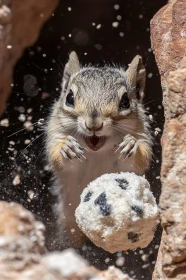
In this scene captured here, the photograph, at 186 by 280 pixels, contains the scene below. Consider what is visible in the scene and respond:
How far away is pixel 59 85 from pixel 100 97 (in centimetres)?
209

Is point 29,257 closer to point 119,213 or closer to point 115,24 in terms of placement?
point 119,213

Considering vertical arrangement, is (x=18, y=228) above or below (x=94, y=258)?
above

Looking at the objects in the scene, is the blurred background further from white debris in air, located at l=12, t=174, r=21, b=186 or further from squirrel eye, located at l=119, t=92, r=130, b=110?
squirrel eye, located at l=119, t=92, r=130, b=110

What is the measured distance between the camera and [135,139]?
5.10 m

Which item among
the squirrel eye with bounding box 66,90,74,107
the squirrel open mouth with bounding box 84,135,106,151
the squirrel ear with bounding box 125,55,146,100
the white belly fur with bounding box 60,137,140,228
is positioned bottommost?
the white belly fur with bounding box 60,137,140,228

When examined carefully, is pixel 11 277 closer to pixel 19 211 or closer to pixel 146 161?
→ pixel 19 211

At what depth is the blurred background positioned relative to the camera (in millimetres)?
5652

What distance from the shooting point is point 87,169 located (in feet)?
17.6

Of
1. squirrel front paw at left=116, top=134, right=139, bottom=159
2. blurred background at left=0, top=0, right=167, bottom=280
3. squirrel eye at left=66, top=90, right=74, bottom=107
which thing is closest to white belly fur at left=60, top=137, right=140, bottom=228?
squirrel front paw at left=116, top=134, right=139, bottom=159

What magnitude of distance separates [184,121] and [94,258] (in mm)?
2140

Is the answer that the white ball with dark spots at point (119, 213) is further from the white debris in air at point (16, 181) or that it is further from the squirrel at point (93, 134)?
the white debris in air at point (16, 181)

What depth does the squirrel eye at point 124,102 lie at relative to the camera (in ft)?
17.0

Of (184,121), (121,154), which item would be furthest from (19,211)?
(121,154)

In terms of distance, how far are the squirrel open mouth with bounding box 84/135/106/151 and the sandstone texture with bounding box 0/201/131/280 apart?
7.22 ft
